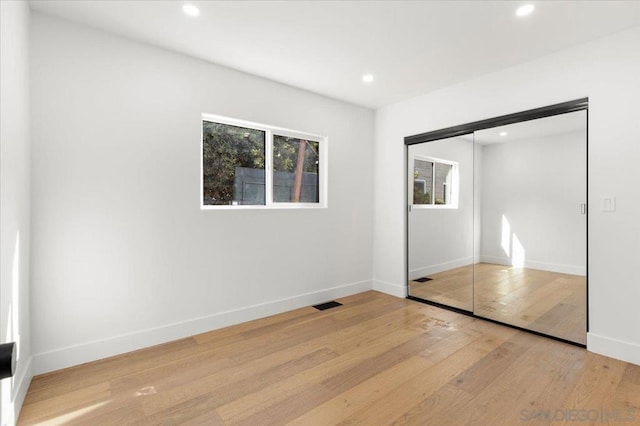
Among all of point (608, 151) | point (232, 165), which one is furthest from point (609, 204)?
point (232, 165)

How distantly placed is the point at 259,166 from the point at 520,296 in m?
3.11

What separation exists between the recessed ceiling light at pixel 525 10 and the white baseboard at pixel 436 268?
7.89 feet

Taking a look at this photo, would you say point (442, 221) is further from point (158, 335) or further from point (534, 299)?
point (158, 335)

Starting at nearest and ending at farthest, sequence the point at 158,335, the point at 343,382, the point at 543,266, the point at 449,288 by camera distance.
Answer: the point at 343,382
the point at 158,335
the point at 543,266
the point at 449,288

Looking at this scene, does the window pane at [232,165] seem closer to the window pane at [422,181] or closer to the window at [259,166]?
the window at [259,166]

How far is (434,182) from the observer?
13.1 ft

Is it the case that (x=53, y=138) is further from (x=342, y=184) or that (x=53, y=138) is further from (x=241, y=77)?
(x=342, y=184)

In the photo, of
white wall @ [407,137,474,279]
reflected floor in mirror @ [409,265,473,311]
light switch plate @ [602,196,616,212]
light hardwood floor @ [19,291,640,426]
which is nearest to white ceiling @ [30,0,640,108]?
white wall @ [407,137,474,279]

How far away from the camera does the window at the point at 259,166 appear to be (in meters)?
3.19

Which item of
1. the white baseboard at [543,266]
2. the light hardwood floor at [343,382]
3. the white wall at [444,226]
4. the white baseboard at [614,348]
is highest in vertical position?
the white wall at [444,226]

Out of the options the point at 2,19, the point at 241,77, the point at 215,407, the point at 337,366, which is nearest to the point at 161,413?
the point at 215,407

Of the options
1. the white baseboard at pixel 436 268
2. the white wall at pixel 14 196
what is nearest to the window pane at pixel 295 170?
the white baseboard at pixel 436 268

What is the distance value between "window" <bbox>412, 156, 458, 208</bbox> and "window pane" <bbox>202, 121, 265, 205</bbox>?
6.59 feet

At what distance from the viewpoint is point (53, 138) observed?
7.68ft
